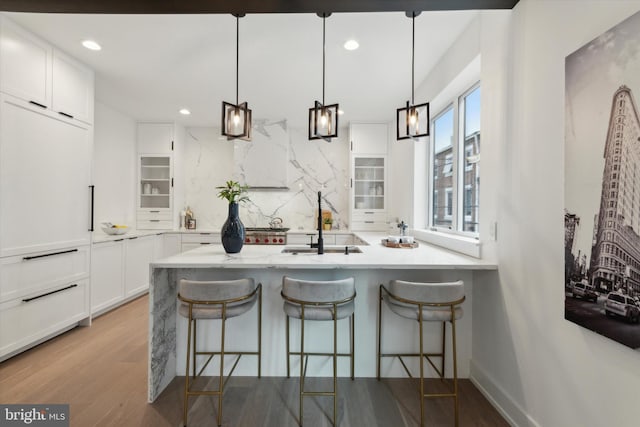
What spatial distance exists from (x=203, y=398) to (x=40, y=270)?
1.95m

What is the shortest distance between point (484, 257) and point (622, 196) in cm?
103

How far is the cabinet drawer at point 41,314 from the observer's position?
89.8 inches

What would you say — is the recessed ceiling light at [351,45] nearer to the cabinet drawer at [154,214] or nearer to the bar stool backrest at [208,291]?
the bar stool backrest at [208,291]

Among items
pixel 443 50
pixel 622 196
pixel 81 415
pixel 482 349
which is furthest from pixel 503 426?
pixel 443 50

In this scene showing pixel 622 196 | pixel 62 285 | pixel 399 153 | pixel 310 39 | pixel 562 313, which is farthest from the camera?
pixel 399 153

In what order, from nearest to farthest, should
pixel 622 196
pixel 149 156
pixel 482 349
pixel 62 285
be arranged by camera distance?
pixel 622 196 → pixel 482 349 → pixel 62 285 → pixel 149 156

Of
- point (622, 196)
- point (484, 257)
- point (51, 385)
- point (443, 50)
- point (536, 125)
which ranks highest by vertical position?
point (443, 50)

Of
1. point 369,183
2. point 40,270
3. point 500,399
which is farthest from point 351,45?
point 40,270

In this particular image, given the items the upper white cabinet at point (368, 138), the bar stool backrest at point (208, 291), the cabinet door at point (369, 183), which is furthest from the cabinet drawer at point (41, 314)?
the upper white cabinet at point (368, 138)

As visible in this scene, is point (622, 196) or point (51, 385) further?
point (51, 385)

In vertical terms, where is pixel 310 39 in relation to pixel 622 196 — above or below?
above

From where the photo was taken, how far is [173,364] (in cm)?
210

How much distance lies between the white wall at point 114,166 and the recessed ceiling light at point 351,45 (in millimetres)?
3504

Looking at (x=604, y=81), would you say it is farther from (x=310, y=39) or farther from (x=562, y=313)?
(x=310, y=39)
